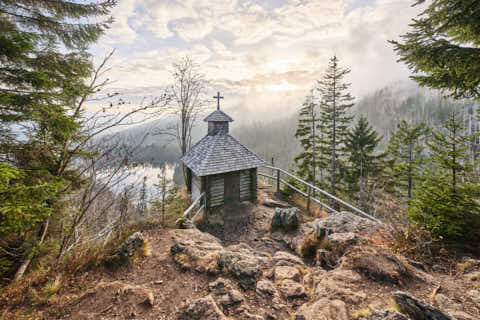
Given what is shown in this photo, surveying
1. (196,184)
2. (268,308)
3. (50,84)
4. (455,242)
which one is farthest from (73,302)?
(196,184)

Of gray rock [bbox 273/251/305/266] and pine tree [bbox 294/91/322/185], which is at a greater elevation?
pine tree [bbox 294/91/322/185]

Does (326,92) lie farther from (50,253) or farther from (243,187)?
(50,253)

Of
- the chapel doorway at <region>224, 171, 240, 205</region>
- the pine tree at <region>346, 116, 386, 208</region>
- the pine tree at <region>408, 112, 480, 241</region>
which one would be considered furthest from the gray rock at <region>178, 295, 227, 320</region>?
the pine tree at <region>346, 116, 386, 208</region>

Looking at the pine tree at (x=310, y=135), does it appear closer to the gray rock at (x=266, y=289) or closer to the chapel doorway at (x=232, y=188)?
the chapel doorway at (x=232, y=188)

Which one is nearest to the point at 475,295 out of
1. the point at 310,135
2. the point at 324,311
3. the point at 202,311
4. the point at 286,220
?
the point at 324,311

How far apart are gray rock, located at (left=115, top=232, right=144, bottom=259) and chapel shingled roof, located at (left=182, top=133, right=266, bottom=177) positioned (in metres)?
4.55

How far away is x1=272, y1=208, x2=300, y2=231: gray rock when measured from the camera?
718 centimetres

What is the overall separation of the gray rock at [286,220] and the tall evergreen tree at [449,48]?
550 centimetres

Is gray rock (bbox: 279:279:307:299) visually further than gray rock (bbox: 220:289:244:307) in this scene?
Yes

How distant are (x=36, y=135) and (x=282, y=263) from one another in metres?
5.89

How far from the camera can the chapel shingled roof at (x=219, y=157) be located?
30.0ft

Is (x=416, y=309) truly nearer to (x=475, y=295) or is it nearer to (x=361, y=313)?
(x=361, y=313)

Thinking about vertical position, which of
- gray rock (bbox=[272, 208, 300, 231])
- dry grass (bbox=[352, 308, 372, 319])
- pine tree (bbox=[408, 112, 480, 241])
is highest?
pine tree (bbox=[408, 112, 480, 241])

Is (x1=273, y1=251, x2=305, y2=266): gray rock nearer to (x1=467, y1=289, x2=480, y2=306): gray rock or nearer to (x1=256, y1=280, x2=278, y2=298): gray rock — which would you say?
(x1=256, y1=280, x2=278, y2=298): gray rock
